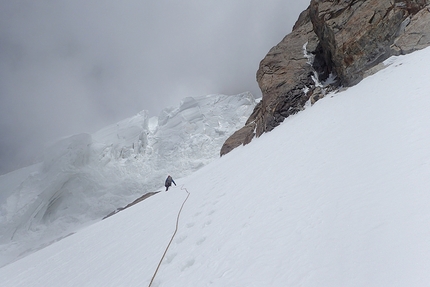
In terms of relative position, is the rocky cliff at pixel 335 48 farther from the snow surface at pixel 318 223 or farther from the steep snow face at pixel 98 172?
the steep snow face at pixel 98 172

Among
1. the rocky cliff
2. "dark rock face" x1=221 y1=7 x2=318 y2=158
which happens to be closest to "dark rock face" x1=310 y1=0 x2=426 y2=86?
the rocky cliff

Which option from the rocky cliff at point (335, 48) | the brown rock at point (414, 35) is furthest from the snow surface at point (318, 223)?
the rocky cliff at point (335, 48)

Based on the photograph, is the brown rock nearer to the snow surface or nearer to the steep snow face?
the snow surface

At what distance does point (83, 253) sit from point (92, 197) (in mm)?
32923

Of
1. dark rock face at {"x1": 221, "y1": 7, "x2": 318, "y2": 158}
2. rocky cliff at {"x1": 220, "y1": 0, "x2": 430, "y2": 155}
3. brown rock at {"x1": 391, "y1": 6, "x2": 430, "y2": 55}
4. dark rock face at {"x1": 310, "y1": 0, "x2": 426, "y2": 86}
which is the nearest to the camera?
brown rock at {"x1": 391, "y1": 6, "x2": 430, "y2": 55}

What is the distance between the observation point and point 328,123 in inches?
344

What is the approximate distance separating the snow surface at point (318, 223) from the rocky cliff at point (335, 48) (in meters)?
6.54

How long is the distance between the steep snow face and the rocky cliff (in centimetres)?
2459

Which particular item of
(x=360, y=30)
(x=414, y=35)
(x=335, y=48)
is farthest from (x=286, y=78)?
(x=414, y=35)

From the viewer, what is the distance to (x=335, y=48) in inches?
614

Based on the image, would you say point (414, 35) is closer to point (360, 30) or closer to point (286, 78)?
point (360, 30)

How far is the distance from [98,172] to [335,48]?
38110mm

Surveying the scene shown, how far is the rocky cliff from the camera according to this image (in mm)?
12922

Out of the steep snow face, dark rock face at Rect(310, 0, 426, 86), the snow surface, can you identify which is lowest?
the snow surface
